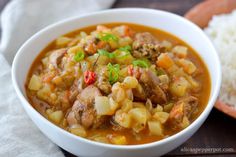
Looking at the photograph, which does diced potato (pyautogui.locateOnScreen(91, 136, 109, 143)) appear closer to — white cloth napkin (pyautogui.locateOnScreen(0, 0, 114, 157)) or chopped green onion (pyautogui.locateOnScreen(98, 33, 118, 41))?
white cloth napkin (pyautogui.locateOnScreen(0, 0, 114, 157))

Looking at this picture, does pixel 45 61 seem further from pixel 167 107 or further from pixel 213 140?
pixel 213 140


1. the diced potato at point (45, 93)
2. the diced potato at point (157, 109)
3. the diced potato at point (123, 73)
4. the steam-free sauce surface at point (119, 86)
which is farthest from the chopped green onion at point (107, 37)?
the diced potato at point (157, 109)

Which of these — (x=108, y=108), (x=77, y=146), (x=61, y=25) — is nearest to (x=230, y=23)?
(x=61, y=25)

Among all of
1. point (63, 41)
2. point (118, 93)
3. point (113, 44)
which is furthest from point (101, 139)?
point (63, 41)

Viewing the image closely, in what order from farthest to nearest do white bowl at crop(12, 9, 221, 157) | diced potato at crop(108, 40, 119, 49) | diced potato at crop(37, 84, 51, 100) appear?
diced potato at crop(108, 40, 119, 49) → diced potato at crop(37, 84, 51, 100) → white bowl at crop(12, 9, 221, 157)

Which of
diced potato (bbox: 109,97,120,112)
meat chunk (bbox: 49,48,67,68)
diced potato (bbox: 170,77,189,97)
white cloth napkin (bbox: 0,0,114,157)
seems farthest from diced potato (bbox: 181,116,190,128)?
meat chunk (bbox: 49,48,67,68)

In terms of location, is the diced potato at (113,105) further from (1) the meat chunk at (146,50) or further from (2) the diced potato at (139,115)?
(1) the meat chunk at (146,50)
